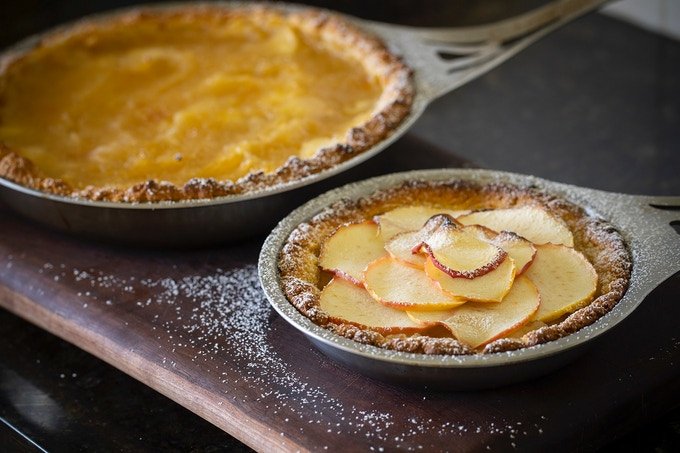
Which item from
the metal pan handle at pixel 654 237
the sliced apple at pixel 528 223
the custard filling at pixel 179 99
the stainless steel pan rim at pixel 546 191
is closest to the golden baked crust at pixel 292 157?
the custard filling at pixel 179 99

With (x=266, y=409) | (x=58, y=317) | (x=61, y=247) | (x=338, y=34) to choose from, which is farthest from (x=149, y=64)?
(x=266, y=409)

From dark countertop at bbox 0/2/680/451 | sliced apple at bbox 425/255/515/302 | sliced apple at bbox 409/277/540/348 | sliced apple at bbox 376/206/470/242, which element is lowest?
dark countertop at bbox 0/2/680/451

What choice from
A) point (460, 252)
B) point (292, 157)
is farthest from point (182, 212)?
point (460, 252)

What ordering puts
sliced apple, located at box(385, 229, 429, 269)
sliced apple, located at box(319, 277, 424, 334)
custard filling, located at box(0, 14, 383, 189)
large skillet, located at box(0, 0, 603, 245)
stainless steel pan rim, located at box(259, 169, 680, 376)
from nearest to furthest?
1. stainless steel pan rim, located at box(259, 169, 680, 376)
2. sliced apple, located at box(319, 277, 424, 334)
3. sliced apple, located at box(385, 229, 429, 269)
4. large skillet, located at box(0, 0, 603, 245)
5. custard filling, located at box(0, 14, 383, 189)

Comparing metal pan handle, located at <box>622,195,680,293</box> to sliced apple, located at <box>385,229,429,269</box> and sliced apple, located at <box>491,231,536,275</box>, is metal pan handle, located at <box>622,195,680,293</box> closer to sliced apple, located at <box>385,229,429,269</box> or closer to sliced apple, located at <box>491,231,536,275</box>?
sliced apple, located at <box>491,231,536,275</box>

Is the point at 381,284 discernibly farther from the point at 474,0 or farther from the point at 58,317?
the point at 474,0

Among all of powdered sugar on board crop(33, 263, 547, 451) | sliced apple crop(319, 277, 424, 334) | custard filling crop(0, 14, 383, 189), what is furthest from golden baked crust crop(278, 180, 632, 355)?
custard filling crop(0, 14, 383, 189)
